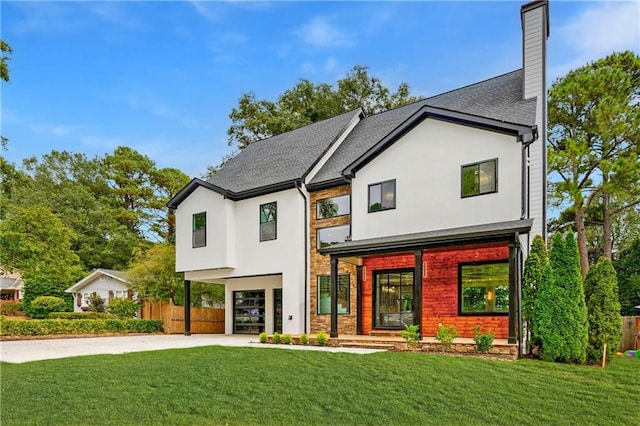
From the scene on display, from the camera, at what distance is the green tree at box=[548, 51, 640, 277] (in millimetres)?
20844

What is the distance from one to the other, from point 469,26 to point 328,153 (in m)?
7.21

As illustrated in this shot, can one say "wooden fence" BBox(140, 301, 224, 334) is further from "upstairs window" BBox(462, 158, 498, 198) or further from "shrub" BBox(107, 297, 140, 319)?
"upstairs window" BBox(462, 158, 498, 198)

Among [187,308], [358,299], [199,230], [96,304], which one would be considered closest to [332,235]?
[358,299]

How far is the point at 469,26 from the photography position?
43.5 feet

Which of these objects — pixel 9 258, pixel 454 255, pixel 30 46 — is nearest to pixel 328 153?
pixel 454 255

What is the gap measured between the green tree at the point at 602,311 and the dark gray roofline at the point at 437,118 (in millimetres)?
3843

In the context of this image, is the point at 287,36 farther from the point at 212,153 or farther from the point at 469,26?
the point at 212,153

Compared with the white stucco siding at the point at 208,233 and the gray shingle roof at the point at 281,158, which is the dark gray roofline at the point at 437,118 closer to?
the gray shingle roof at the point at 281,158

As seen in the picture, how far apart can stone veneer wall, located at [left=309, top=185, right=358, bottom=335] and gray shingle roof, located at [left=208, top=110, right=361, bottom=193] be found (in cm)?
135

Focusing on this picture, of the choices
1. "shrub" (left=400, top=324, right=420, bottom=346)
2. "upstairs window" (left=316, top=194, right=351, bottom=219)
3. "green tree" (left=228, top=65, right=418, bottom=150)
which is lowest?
"shrub" (left=400, top=324, right=420, bottom=346)

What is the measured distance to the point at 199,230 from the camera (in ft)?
65.0

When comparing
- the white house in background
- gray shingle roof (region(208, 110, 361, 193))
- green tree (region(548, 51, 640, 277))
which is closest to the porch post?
gray shingle roof (region(208, 110, 361, 193))

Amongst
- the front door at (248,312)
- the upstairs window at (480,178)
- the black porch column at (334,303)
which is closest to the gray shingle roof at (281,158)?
→ the black porch column at (334,303)

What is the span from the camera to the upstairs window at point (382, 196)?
15141 mm
